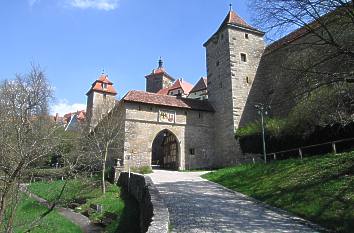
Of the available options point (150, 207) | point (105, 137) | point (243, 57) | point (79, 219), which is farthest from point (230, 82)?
point (150, 207)

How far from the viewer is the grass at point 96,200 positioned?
48.3ft

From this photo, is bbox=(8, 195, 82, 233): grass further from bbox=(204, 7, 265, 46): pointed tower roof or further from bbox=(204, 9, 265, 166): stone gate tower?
bbox=(204, 7, 265, 46): pointed tower roof

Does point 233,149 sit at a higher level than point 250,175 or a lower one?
higher

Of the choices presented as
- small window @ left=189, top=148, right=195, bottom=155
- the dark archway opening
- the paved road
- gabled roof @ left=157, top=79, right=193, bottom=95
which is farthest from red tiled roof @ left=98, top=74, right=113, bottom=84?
the paved road

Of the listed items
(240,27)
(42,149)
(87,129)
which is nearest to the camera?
(42,149)

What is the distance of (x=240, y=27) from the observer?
3128 centimetres

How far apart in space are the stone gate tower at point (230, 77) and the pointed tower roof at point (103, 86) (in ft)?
70.8

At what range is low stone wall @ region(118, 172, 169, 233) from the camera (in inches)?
296

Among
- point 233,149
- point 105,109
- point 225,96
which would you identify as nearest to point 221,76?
point 225,96

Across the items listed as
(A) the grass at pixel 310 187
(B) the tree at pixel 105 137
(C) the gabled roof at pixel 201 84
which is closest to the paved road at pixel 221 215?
(A) the grass at pixel 310 187

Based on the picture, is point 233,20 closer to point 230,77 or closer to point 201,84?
point 230,77

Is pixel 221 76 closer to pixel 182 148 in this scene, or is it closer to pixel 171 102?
pixel 171 102

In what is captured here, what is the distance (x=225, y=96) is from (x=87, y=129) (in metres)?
11.2

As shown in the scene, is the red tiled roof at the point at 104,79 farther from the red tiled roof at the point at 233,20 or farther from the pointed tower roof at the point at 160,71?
the red tiled roof at the point at 233,20
